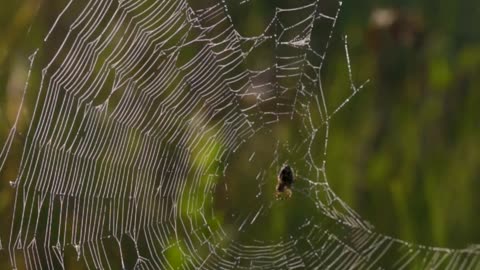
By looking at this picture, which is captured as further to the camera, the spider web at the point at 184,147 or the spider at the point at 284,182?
the spider at the point at 284,182

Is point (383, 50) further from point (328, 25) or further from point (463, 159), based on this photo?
point (463, 159)

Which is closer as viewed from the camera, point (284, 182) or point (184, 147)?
point (184, 147)

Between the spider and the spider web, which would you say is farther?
the spider

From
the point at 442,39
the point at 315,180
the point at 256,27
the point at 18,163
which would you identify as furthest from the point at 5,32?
the point at 442,39
